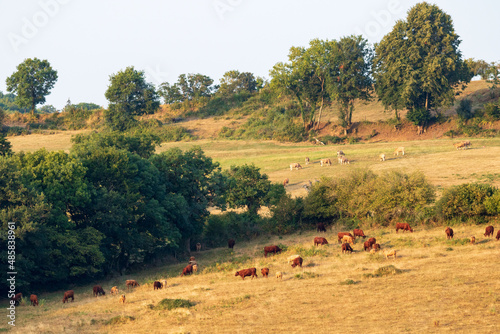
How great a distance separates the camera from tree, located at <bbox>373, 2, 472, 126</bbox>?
3435 inches

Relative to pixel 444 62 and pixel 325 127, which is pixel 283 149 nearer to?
pixel 325 127

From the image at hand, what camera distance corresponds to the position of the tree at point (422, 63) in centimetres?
8725

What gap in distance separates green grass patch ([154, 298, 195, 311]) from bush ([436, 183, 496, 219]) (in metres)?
24.7

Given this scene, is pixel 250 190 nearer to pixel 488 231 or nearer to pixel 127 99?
pixel 488 231

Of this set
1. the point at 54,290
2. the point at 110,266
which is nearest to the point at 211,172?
the point at 110,266

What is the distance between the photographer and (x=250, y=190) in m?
51.5

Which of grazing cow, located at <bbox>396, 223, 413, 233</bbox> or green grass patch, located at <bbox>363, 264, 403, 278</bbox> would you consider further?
grazing cow, located at <bbox>396, 223, 413, 233</bbox>

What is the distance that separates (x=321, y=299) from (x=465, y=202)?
21.0 m

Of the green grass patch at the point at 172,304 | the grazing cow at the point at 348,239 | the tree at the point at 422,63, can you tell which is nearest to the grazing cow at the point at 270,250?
the grazing cow at the point at 348,239

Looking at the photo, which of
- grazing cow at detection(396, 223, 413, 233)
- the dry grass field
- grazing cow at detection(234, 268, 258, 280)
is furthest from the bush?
grazing cow at detection(234, 268, 258, 280)

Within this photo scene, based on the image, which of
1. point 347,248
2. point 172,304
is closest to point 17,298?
point 172,304

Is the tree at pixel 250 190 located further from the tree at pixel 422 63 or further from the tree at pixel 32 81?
the tree at pixel 32 81

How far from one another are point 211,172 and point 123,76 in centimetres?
6822

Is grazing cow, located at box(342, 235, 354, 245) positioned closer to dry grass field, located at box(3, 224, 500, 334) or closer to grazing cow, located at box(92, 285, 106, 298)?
dry grass field, located at box(3, 224, 500, 334)
